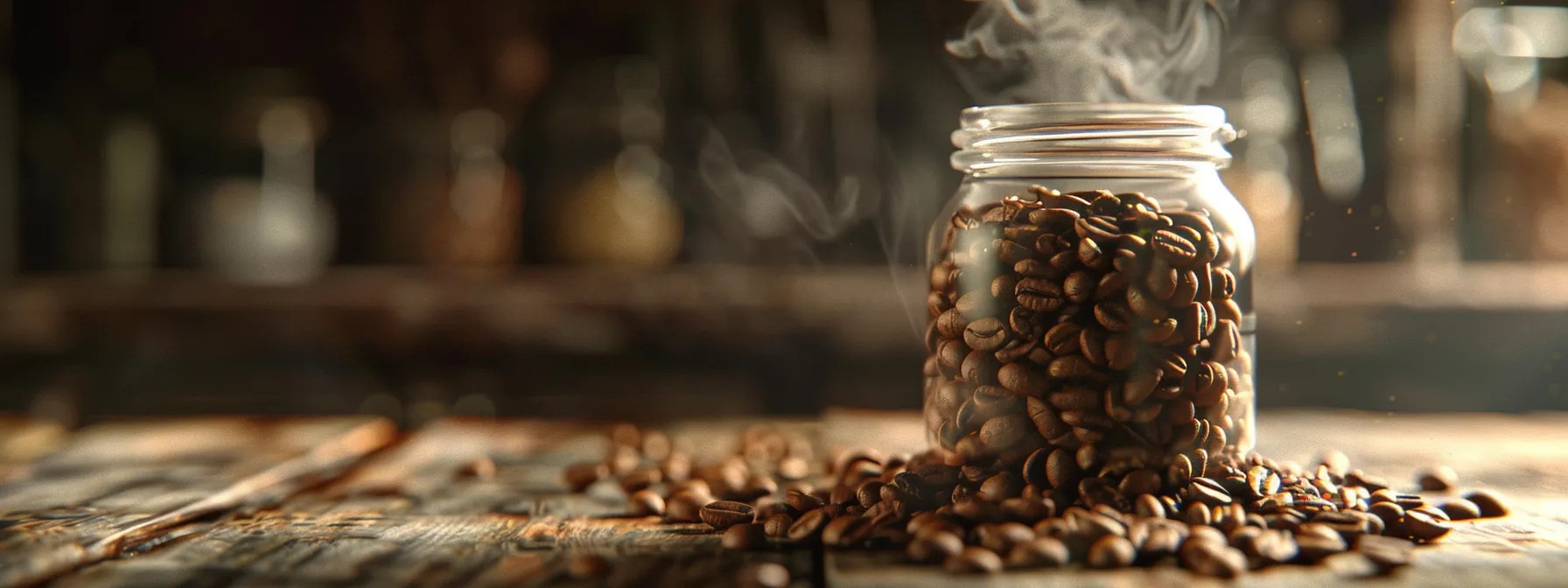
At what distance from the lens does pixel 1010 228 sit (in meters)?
0.63

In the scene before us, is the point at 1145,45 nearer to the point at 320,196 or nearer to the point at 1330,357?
the point at 1330,357

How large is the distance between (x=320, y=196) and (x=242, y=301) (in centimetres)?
38

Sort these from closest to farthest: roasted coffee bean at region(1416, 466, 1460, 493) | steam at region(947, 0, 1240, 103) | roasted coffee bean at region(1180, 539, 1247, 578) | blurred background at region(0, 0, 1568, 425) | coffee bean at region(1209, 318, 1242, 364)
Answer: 1. roasted coffee bean at region(1180, 539, 1247, 578)
2. coffee bean at region(1209, 318, 1242, 364)
3. roasted coffee bean at region(1416, 466, 1460, 493)
4. steam at region(947, 0, 1240, 103)
5. blurred background at region(0, 0, 1568, 425)

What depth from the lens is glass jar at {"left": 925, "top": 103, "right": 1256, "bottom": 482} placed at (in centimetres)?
60

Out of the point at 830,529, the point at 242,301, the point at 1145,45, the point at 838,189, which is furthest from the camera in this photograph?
the point at 838,189

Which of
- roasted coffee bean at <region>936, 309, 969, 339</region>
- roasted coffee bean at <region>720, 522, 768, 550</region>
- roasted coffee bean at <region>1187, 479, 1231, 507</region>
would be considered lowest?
roasted coffee bean at <region>720, 522, 768, 550</region>

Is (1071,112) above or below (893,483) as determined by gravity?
above

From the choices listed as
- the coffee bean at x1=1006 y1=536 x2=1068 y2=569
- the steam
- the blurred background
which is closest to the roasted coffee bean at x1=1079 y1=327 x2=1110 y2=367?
the coffee bean at x1=1006 y1=536 x2=1068 y2=569

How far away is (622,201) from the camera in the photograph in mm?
1908

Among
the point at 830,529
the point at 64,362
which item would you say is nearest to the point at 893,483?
the point at 830,529

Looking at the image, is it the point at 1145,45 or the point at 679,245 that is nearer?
the point at 1145,45

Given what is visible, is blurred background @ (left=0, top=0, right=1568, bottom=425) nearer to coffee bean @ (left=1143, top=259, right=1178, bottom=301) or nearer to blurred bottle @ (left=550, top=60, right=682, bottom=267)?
blurred bottle @ (left=550, top=60, right=682, bottom=267)

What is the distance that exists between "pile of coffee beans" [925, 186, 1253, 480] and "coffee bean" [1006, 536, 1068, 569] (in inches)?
2.6

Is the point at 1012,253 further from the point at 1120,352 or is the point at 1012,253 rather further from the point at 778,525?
the point at 778,525
